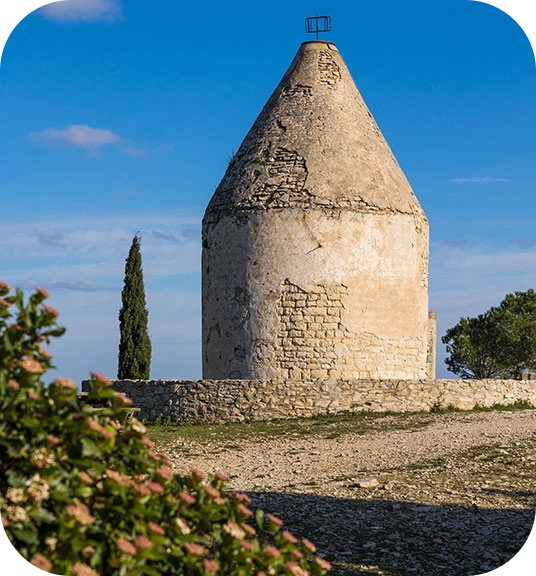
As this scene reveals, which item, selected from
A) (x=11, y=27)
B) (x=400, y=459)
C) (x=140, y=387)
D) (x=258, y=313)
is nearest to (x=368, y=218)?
(x=258, y=313)

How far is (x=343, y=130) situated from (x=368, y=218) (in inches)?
94.2

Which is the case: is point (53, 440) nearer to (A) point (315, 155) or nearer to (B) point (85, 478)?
(B) point (85, 478)

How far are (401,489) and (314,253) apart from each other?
909cm

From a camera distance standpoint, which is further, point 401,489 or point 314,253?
point 314,253

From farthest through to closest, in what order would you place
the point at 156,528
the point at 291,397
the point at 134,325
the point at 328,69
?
the point at 134,325 → the point at 328,69 → the point at 291,397 → the point at 156,528

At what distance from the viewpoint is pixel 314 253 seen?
57.6ft

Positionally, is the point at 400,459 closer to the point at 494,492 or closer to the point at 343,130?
the point at 494,492

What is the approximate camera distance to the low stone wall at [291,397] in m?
16.0

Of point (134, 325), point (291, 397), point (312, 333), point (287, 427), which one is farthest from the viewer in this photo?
point (134, 325)

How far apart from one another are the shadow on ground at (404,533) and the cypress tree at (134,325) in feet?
51.8

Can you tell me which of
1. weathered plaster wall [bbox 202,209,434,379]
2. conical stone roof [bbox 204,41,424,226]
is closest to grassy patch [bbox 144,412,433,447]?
weathered plaster wall [bbox 202,209,434,379]

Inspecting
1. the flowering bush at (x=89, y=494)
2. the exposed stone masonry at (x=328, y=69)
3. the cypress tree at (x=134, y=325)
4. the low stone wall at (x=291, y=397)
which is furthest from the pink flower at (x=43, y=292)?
the cypress tree at (x=134, y=325)

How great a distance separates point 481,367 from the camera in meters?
33.3

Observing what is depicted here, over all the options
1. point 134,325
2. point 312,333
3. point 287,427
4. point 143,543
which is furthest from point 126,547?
point 134,325
